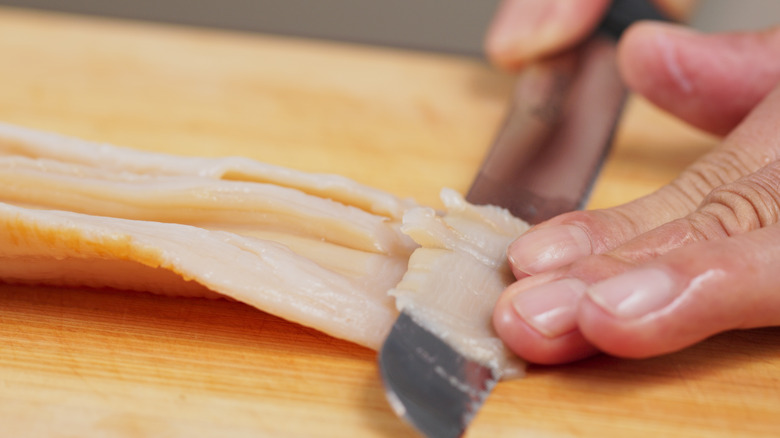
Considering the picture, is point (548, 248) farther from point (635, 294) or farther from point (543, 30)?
point (543, 30)

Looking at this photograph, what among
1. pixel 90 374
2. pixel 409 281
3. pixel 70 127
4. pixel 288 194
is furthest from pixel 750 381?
pixel 70 127

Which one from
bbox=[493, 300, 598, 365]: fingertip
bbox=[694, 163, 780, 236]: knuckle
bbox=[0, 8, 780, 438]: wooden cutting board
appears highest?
bbox=[694, 163, 780, 236]: knuckle

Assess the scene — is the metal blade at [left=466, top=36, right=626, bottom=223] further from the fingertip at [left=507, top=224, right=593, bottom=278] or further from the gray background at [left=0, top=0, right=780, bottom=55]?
the gray background at [left=0, top=0, right=780, bottom=55]

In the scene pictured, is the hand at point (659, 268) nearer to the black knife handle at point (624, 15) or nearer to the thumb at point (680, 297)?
the thumb at point (680, 297)

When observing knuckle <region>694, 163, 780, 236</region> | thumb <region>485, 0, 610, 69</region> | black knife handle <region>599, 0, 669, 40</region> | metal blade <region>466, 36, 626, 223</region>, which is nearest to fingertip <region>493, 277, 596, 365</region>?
knuckle <region>694, 163, 780, 236</region>

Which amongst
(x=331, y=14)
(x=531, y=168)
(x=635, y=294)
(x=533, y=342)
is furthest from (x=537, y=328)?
(x=331, y=14)

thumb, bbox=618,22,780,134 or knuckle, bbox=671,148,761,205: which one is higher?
thumb, bbox=618,22,780,134

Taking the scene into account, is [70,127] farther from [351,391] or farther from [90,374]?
[351,391]
